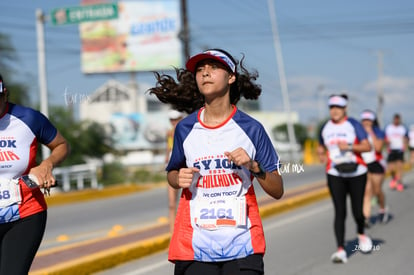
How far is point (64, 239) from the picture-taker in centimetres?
1112

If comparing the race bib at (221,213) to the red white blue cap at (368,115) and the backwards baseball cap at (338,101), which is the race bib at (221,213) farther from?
the red white blue cap at (368,115)

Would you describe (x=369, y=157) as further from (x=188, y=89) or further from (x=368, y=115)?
(x=188, y=89)

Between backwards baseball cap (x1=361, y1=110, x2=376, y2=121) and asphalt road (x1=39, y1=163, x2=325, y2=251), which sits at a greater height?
backwards baseball cap (x1=361, y1=110, x2=376, y2=121)

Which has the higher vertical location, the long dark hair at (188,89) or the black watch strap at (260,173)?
the long dark hair at (188,89)

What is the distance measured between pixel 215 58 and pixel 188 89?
20.9 inches

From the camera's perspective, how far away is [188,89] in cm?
419

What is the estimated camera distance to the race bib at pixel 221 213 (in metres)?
3.63

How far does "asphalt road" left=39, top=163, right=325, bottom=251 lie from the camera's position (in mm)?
11703

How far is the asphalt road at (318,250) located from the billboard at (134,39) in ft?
131

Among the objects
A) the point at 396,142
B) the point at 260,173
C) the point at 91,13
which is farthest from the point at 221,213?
the point at 396,142

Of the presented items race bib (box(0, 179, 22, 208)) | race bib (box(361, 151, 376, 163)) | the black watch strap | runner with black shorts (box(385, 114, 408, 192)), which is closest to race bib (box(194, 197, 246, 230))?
the black watch strap

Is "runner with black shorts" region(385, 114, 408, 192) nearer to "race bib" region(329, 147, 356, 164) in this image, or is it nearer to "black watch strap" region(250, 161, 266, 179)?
"race bib" region(329, 147, 356, 164)

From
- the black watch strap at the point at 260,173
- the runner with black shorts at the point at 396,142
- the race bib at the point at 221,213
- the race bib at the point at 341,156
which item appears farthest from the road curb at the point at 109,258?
the runner with black shorts at the point at 396,142

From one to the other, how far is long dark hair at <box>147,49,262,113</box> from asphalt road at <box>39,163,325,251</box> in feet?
16.9
